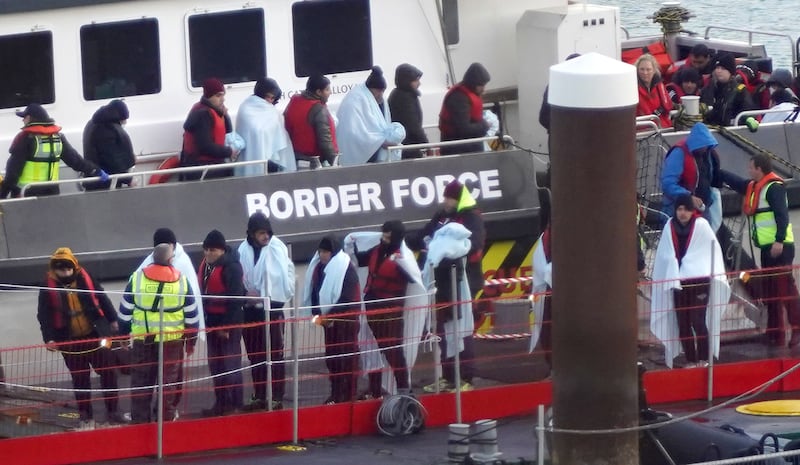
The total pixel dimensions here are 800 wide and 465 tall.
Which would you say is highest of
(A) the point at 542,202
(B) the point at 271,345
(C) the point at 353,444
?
(A) the point at 542,202

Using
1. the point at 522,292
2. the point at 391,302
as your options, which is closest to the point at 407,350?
the point at 391,302

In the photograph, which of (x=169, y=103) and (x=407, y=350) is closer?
(x=407, y=350)

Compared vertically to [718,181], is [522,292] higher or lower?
lower

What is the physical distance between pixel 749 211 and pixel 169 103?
4.23m

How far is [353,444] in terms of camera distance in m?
9.62

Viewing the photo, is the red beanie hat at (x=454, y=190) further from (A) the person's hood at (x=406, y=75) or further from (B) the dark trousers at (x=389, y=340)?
(A) the person's hood at (x=406, y=75)

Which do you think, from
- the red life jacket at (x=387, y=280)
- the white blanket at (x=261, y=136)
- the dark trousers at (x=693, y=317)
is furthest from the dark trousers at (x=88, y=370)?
the dark trousers at (x=693, y=317)

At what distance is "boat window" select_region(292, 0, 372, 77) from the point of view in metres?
11.6

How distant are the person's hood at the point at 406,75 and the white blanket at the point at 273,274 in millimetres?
1993

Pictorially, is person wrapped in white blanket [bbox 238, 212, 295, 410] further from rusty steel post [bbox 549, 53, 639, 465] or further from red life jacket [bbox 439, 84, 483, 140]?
rusty steel post [bbox 549, 53, 639, 465]

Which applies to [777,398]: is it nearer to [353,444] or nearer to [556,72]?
[353,444]

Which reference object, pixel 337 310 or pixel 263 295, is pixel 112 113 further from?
pixel 337 310

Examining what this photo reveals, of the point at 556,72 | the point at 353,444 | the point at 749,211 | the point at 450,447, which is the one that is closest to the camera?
the point at 556,72

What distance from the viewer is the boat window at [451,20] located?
1225cm
